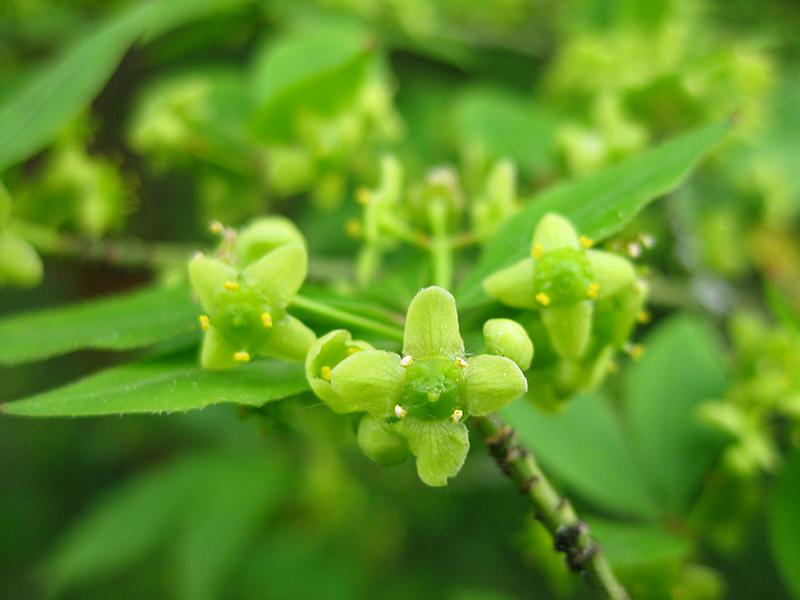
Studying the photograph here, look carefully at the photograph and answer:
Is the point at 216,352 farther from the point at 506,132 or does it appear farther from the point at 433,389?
the point at 506,132

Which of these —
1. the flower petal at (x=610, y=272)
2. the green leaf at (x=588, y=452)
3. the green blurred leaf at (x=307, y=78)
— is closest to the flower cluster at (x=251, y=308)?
the flower petal at (x=610, y=272)

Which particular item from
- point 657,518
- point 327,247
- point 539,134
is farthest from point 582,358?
point 327,247

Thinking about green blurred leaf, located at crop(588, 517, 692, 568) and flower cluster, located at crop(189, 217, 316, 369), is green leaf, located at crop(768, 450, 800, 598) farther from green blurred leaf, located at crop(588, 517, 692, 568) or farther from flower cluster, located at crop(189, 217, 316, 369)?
flower cluster, located at crop(189, 217, 316, 369)

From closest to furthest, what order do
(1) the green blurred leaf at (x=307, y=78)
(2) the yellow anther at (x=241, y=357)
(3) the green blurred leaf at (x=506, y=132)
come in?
1. (2) the yellow anther at (x=241, y=357)
2. (1) the green blurred leaf at (x=307, y=78)
3. (3) the green blurred leaf at (x=506, y=132)

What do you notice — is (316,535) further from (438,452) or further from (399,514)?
(438,452)

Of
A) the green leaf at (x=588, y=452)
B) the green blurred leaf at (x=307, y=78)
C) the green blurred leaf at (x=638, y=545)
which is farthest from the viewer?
the green blurred leaf at (x=307, y=78)

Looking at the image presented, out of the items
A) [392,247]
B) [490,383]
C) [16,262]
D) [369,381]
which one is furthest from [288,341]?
[392,247]

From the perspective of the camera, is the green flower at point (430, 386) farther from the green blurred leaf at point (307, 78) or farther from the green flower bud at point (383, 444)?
the green blurred leaf at point (307, 78)
